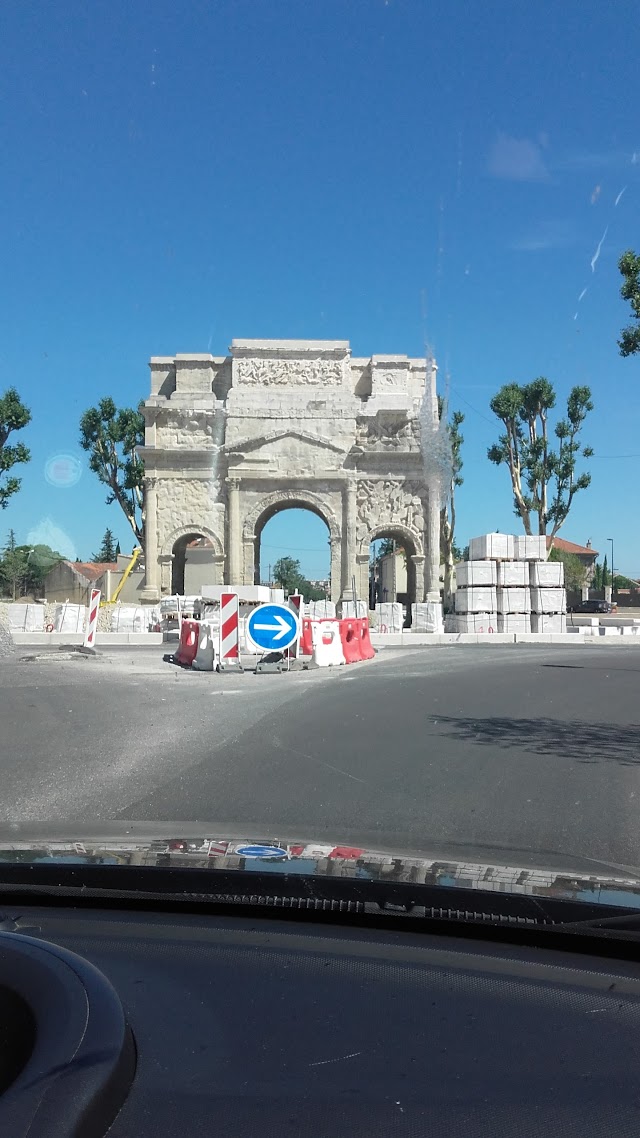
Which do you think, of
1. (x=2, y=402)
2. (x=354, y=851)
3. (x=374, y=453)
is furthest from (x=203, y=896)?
(x=2, y=402)

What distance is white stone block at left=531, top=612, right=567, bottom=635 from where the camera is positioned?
34781 millimetres

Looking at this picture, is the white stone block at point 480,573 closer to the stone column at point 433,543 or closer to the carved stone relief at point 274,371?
the stone column at point 433,543

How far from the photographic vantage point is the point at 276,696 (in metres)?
13.3

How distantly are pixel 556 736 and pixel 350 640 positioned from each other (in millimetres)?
11904

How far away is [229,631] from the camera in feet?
58.2

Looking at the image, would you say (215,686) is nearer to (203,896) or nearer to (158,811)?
(158,811)

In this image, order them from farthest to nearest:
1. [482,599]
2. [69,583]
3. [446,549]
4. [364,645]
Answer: [69,583] → [446,549] → [482,599] → [364,645]

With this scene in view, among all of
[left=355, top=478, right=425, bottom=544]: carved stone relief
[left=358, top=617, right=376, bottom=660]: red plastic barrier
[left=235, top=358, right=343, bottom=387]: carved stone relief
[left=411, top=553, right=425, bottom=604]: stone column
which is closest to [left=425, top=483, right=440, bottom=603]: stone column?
[left=411, top=553, right=425, bottom=604]: stone column

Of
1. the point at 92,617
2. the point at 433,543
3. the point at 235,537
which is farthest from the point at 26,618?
the point at 433,543

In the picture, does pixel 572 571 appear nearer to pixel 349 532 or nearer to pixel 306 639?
pixel 349 532

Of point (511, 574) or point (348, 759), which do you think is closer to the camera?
point (348, 759)

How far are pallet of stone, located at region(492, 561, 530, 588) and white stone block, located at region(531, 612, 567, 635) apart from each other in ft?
4.50

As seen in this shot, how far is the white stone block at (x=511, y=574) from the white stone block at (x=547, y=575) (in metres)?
0.48

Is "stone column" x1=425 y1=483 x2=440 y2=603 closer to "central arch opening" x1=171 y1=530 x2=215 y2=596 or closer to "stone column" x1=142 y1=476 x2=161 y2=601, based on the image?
"stone column" x1=142 y1=476 x2=161 y2=601
